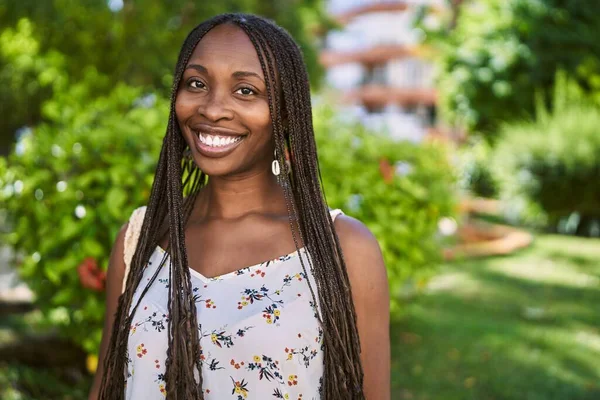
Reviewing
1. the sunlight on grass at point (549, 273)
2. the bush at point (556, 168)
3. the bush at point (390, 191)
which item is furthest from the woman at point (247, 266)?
the bush at point (556, 168)

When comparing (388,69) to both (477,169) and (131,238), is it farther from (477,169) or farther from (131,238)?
(131,238)

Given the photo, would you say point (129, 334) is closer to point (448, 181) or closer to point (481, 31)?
point (448, 181)

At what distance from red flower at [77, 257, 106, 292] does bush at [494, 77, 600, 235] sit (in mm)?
11170

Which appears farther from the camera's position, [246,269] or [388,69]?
[388,69]

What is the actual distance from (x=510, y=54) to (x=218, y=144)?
18.1m

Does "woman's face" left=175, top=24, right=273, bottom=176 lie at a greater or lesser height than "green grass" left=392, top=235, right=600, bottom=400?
greater

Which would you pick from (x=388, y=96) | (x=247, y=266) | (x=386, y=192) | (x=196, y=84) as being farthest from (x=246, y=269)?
(x=388, y=96)

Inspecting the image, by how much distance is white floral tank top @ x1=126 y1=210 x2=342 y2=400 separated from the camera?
179 centimetres

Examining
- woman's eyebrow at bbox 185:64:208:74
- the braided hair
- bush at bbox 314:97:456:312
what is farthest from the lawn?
woman's eyebrow at bbox 185:64:208:74

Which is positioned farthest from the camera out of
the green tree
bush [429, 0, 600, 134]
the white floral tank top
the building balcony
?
the building balcony

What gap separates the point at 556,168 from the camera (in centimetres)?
1323

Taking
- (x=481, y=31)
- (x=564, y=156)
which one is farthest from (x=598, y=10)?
(x=564, y=156)

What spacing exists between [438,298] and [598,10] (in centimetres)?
1228

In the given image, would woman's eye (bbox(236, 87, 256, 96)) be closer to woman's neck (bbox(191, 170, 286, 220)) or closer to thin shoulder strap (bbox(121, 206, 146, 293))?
woman's neck (bbox(191, 170, 286, 220))
